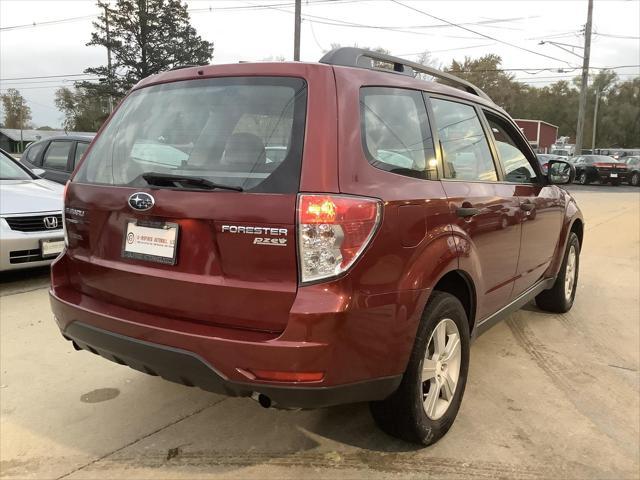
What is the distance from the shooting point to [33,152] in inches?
347

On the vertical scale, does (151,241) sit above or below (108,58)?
below

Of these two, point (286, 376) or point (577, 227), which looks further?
point (577, 227)

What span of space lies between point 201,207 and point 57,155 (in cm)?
728

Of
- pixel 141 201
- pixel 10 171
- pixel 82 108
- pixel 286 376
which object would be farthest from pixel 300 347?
pixel 82 108

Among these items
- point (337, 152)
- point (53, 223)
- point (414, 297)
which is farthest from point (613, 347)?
point (53, 223)

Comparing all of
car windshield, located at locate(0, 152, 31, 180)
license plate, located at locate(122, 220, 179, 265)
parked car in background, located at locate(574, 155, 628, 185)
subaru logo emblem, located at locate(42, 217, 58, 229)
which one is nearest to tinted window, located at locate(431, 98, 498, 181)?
license plate, located at locate(122, 220, 179, 265)

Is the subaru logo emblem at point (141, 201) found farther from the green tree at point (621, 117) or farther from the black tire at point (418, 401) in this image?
the green tree at point (621, 117)

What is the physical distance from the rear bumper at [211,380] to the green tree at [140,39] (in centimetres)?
4361

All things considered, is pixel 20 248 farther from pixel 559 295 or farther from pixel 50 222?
pixel 559 295

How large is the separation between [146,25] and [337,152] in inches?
1853

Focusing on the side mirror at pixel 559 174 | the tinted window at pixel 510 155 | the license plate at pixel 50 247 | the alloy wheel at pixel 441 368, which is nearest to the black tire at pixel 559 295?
the side mirror at pixel 559 174

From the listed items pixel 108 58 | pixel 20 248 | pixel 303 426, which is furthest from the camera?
pixel 108 58

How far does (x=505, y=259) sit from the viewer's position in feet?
11.2

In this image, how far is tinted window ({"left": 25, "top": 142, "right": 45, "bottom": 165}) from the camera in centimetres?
870
